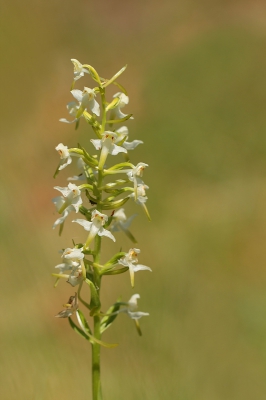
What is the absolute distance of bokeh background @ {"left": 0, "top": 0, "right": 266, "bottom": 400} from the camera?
81 centimetres

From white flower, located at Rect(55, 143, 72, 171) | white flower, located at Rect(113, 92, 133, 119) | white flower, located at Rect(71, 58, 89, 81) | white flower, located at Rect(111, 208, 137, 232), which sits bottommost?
white flower, located at Rect(111, 208, 137, 232)

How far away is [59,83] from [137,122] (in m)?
0.32

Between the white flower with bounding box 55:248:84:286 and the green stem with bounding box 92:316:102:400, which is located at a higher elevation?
the white flower with bounding box 55:248:84:286

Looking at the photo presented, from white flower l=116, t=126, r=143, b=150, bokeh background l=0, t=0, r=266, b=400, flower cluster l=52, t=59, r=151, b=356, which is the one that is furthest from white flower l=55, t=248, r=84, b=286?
bokeh background l=0, t=0, r=266, b=400

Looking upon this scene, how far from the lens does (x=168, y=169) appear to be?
157 centimetres

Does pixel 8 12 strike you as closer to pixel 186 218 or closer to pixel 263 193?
pixel 186 218

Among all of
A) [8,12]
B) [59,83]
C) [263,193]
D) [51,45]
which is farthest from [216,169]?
[8,12]

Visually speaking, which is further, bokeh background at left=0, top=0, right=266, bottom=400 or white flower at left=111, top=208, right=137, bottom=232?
bokeh background at left=0, top=0, right=266, bottom=400

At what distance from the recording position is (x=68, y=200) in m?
0.41

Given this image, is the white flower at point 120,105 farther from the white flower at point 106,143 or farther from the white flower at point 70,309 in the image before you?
the white flower at point 70,309

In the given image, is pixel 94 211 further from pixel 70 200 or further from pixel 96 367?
pixel 96 367

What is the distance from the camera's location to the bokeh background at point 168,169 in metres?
0.81

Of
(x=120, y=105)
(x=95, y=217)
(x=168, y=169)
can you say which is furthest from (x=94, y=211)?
(x=168, y=169)

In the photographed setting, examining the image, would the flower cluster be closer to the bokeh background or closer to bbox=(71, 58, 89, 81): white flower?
bbox=(71, 58, 89, 81): white flower
